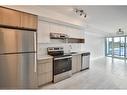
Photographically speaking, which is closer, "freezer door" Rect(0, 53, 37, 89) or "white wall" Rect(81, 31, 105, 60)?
"freezer door" Rect(0, 53, 37, 89)

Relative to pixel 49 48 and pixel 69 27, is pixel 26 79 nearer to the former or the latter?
pixel 49 48

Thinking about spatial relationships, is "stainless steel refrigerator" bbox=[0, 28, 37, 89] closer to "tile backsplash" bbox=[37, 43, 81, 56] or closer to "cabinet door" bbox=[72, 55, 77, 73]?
"tile backsplash" bbox=[37, 43, 81, 56]

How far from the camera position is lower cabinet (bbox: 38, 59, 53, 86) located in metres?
3.72

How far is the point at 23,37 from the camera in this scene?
308 centimetres

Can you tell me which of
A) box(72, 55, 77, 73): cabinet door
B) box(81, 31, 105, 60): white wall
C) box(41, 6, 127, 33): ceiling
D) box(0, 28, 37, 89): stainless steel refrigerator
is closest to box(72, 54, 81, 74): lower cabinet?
box(72, 55, 77, 73): cabinet door

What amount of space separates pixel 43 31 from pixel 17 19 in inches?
55.3

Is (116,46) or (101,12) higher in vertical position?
(101,12)

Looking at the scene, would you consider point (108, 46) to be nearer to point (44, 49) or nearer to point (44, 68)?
A: point (44, 49)

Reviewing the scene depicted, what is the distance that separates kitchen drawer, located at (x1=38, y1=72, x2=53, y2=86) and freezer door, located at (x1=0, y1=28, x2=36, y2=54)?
92 centimetres

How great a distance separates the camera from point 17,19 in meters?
2.98

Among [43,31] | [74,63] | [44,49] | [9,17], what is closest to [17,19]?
[9,17]

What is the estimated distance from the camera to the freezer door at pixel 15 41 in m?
2.68

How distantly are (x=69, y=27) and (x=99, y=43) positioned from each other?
6.03 meters
